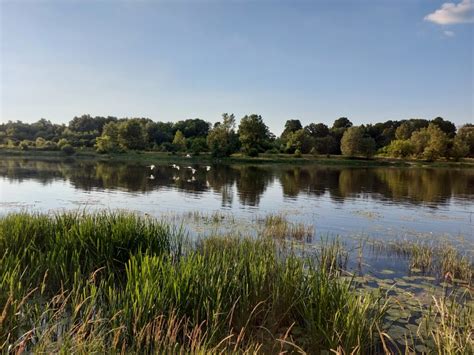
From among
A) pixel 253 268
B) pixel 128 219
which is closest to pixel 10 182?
pixel 128 219

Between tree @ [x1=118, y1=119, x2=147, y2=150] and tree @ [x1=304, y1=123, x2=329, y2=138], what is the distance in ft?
206

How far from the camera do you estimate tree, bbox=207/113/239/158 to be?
103438mm

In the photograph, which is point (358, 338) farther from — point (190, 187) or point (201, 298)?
point (190, 187)

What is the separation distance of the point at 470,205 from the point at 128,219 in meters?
31.0

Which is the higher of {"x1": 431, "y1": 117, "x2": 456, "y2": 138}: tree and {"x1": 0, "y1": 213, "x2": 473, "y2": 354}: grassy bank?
{"x1": 431, "y1": 117, "x2": 456, "y2": 138}: tree

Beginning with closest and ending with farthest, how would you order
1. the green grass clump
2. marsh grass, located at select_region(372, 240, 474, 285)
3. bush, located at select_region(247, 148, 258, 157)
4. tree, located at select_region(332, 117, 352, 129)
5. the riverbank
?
the green grass clump < marsh grass, located at select_region(372, 240, 474, 285) < the riverbank < bush, located at select_region(247, 148, 258, 157) < tree, located at select_region(332, 117, 352, 129)

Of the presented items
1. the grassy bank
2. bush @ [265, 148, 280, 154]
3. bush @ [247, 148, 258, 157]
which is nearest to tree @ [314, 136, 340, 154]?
bush @ [265, 148, 280, 154]

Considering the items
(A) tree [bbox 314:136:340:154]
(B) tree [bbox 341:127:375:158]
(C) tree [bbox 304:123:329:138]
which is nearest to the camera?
(B) tree [bbox 341:127:375:158]

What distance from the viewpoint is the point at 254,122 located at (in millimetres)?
112375

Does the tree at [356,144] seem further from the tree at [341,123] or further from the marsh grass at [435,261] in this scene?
the marsh grass at [435,261]

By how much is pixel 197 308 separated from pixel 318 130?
142 meters

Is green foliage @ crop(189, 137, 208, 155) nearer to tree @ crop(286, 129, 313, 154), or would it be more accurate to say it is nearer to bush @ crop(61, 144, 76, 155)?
tree @ crop(286, 129, 313, 154)

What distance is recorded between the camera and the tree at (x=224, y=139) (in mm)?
103438

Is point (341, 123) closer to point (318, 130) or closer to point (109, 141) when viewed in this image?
point (318, 130)
